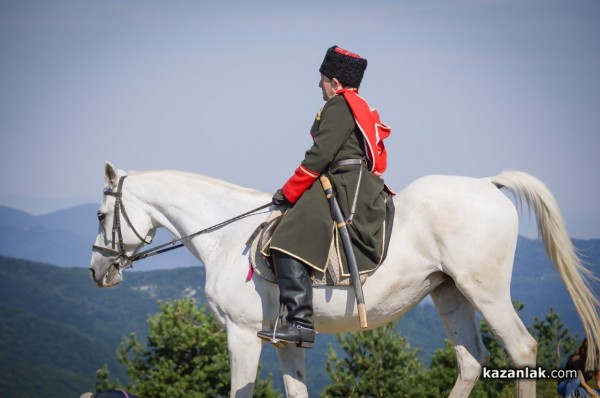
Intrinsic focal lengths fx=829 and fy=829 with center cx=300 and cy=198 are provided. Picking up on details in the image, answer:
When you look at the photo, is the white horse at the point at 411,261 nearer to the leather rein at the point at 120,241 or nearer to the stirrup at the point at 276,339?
the leather rein at the point at 120,241

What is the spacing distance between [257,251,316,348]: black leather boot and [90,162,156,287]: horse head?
6.60 feet

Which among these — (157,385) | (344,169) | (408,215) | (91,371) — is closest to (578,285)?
(408,215)

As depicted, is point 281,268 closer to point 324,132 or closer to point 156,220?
point 324,132

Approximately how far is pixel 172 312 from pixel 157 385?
3572 mm

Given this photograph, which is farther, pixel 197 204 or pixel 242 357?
pixel 197 204

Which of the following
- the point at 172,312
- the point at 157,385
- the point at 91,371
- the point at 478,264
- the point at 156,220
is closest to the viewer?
the point at 478,264

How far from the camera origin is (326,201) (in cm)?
773

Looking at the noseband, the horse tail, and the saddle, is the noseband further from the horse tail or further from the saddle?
the horse tail

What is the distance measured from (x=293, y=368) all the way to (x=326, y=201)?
183 cm

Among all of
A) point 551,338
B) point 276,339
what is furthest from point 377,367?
point 276,339

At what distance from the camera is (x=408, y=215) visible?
7734 millimetres

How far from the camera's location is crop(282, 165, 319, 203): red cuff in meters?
7.73

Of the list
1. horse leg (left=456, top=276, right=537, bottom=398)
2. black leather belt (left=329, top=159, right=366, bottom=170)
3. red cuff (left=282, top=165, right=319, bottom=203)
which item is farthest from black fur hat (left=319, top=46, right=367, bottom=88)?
horse leg (left=456, top=276, right=537, bottom=398)

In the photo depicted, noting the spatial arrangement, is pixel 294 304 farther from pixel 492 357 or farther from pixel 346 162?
pixel 492 357
